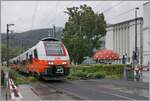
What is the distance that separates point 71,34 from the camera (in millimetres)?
73438

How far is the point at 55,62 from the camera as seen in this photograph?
3472 cm

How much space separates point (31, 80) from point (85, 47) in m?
35.9

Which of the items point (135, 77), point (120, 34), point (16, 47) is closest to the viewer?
point (135, 77)

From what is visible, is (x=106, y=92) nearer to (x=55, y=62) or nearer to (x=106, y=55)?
(x=55, y=62)

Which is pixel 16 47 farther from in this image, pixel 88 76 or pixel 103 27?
pixel 88 76

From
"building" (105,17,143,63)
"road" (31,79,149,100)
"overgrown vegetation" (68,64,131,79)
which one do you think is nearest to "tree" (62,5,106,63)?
"building" (105,17,143,63)

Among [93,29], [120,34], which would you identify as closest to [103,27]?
[93,29]

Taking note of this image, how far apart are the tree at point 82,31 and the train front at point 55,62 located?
33781mm

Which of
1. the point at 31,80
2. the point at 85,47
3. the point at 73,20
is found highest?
the point at 73,20

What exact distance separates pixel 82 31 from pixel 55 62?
39.1 meters

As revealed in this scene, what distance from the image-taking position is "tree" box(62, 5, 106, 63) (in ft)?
232

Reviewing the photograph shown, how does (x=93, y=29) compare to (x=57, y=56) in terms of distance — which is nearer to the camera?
(x=57, y=56)

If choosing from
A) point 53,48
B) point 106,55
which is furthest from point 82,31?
point 53,48

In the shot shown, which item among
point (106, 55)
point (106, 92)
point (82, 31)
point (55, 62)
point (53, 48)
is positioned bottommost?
point (106, 92)
